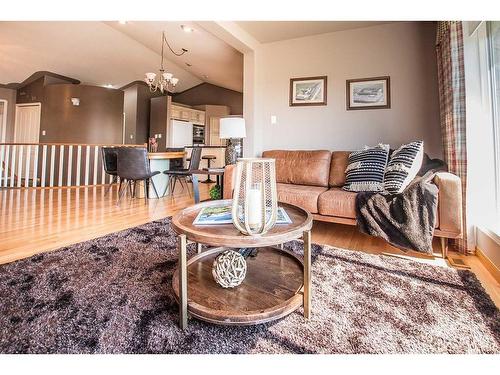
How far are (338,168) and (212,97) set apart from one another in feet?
22.4

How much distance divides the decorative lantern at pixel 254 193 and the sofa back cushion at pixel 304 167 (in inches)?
74.8

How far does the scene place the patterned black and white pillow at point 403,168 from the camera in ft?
6.79

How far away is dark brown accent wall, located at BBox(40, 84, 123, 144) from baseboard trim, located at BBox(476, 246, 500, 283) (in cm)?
789

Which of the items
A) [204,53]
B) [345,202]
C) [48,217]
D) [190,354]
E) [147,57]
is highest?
[147,57]

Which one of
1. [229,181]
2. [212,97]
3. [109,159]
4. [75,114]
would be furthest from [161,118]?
[229,181]

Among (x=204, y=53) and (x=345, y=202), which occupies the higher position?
(x=204, y=53)

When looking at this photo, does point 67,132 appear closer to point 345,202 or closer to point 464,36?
point 345,202

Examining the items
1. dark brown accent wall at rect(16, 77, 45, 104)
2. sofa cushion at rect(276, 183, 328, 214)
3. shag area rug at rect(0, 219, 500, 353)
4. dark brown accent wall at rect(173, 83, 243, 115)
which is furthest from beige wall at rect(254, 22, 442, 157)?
dark brown accent wall at rect(16, 77, 45, 104)

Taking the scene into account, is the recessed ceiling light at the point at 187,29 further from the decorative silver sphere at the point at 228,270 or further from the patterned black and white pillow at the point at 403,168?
the decorative silver sphere at the point at 228,270

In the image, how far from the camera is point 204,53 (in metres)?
5.38

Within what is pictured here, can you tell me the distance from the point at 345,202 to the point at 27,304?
84.8 inches
